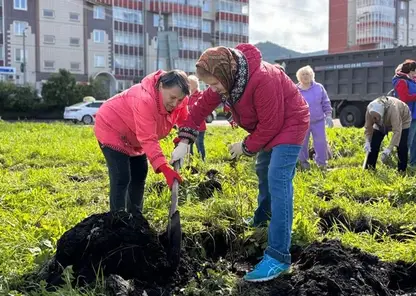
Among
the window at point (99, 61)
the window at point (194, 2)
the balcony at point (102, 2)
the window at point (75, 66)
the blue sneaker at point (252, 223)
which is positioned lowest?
the blue sneaker at point (252, 223)

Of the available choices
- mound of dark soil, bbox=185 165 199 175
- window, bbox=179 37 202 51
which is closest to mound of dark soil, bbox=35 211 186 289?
mound of dark soil, bbox=185 165 199 175

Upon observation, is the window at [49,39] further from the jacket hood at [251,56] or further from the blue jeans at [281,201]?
the blue jeans at [281,201]

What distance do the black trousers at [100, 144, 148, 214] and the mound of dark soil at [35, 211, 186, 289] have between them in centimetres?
67

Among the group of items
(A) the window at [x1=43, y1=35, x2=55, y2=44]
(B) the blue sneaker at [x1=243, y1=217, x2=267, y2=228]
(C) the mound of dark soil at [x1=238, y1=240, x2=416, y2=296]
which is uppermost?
(A) the window at [x1=43, y1=35, x2=55, y2=44]

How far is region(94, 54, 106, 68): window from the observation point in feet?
176

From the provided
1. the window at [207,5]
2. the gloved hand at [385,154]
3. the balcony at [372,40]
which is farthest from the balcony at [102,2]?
the gloved hand at [385,154]

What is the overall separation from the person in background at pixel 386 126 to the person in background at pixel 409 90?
1.15ft

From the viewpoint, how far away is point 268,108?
305 cm

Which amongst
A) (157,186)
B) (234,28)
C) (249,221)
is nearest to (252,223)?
(249,221)

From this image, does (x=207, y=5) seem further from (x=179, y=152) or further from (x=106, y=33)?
(x=179, y=152)

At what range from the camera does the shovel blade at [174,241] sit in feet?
10.5

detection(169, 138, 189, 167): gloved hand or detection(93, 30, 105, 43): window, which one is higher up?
detection(93, 30, 105, 43): window

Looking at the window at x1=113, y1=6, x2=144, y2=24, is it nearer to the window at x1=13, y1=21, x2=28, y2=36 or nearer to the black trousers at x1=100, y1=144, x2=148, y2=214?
the window at x1=13, y1=21, x2=28, y2=36

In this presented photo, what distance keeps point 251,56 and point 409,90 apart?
4.91 m
